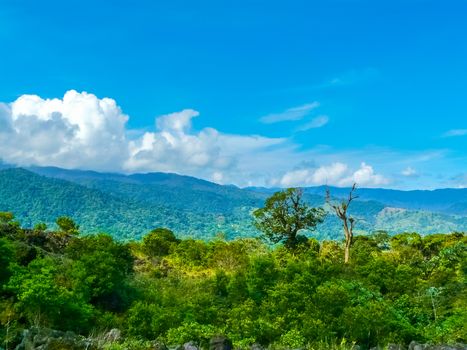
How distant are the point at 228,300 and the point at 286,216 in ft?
86.5

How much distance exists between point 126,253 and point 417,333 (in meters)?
27.5

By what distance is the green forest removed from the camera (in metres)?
24.3

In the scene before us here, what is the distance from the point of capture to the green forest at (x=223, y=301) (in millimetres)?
24266

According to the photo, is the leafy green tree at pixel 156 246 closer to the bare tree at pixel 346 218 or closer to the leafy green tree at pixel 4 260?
the bare tree at pixel 346 218

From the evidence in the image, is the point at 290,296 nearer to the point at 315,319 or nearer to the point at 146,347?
the point at 315,319

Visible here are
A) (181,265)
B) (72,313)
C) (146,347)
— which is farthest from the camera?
(181,265)

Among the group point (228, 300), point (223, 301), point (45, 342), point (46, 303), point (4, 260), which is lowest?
point (223, 301)

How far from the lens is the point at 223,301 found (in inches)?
1487

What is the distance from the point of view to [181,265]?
196 feet

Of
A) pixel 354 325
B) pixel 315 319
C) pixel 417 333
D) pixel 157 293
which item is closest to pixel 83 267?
pixel 157 293

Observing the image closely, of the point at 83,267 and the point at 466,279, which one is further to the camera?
the point at 466,279

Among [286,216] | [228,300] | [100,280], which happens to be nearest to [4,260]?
[100,280]

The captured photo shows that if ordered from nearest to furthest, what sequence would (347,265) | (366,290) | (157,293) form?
(366,290)
(157,293)
(347,265)

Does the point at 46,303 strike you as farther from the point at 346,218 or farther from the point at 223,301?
the point at 346,218
